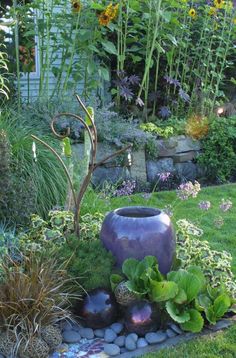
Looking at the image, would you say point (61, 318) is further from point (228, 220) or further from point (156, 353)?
point (228, 220)

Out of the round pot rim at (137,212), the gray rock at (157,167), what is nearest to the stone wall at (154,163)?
the gray rock at (157,167)

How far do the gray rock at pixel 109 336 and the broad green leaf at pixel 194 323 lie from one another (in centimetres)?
37

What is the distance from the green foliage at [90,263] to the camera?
9.99 ft

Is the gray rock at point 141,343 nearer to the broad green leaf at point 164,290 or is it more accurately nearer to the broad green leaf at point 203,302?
the broad green leaf at point 164,290

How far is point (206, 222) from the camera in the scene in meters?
5.03

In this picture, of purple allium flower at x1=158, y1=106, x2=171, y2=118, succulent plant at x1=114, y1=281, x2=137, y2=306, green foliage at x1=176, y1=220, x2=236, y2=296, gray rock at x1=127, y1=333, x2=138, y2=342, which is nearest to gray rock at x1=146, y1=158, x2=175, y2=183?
purple allium flower at x1=158, y1=106, x2=171, y2=118

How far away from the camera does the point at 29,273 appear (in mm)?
2814

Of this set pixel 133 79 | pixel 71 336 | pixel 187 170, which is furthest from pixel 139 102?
pixel 71 336

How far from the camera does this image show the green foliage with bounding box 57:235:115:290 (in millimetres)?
3045

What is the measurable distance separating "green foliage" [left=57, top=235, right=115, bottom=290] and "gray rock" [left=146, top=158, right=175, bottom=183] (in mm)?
3309

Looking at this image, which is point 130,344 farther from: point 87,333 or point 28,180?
point 28,180

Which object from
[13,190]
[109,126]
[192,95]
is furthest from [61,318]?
[192,95]

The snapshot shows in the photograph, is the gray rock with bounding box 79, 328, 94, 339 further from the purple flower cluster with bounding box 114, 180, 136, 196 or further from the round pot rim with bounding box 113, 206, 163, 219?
the purple flower cluster with bounding box 114, 180, 136, 196

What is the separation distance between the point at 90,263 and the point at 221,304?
77 cm
